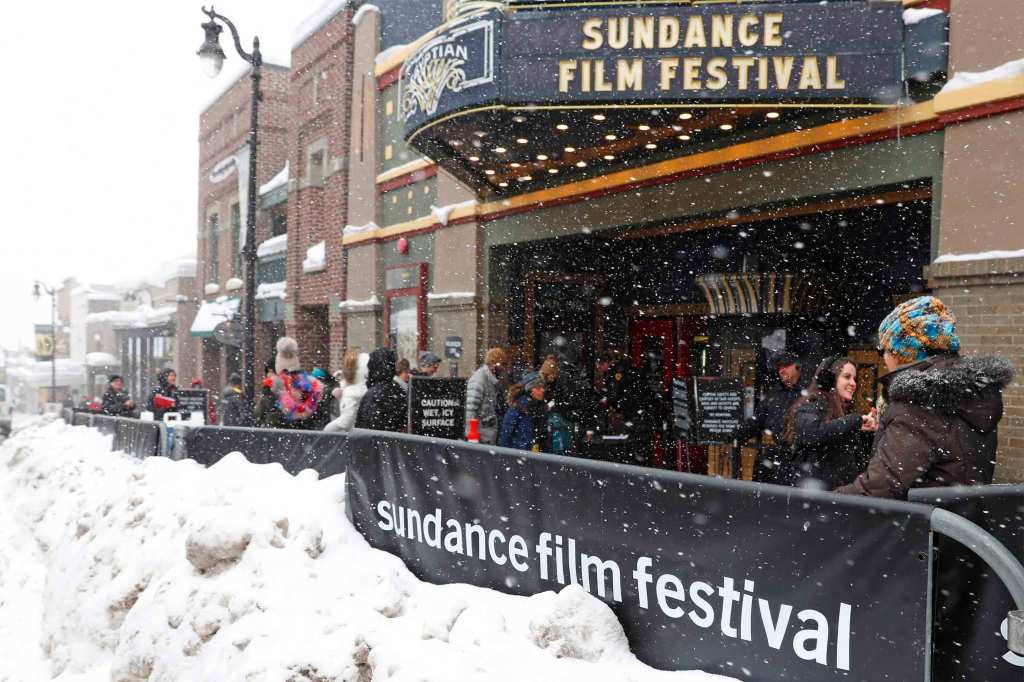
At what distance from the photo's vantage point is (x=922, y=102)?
732 centimetres

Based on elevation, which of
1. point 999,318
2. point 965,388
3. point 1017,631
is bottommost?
point 1017,631

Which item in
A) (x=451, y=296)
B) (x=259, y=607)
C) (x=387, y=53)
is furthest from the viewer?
(x=387, y=53)

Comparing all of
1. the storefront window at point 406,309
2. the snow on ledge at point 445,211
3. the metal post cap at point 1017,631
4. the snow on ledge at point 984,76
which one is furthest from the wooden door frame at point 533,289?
the metal post cap at point 1017,631

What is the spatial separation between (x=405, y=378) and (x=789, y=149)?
17.8 ft

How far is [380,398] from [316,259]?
12957mm

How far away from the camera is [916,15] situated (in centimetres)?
722

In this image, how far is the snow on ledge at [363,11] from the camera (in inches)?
630

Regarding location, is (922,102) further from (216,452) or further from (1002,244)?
(216,452)

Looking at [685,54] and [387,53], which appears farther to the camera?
[387,53]

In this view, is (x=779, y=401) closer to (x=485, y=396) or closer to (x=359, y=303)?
(x=485, y=396)

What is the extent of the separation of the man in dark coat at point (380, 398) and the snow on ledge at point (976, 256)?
5.23 metres

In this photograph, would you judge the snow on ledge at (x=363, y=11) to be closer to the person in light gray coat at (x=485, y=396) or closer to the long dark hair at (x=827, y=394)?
the person in light gray coat at (x=485, y=396)

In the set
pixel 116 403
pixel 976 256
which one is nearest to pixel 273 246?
pixel 116 403

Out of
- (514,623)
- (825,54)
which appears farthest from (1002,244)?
(514,623)
